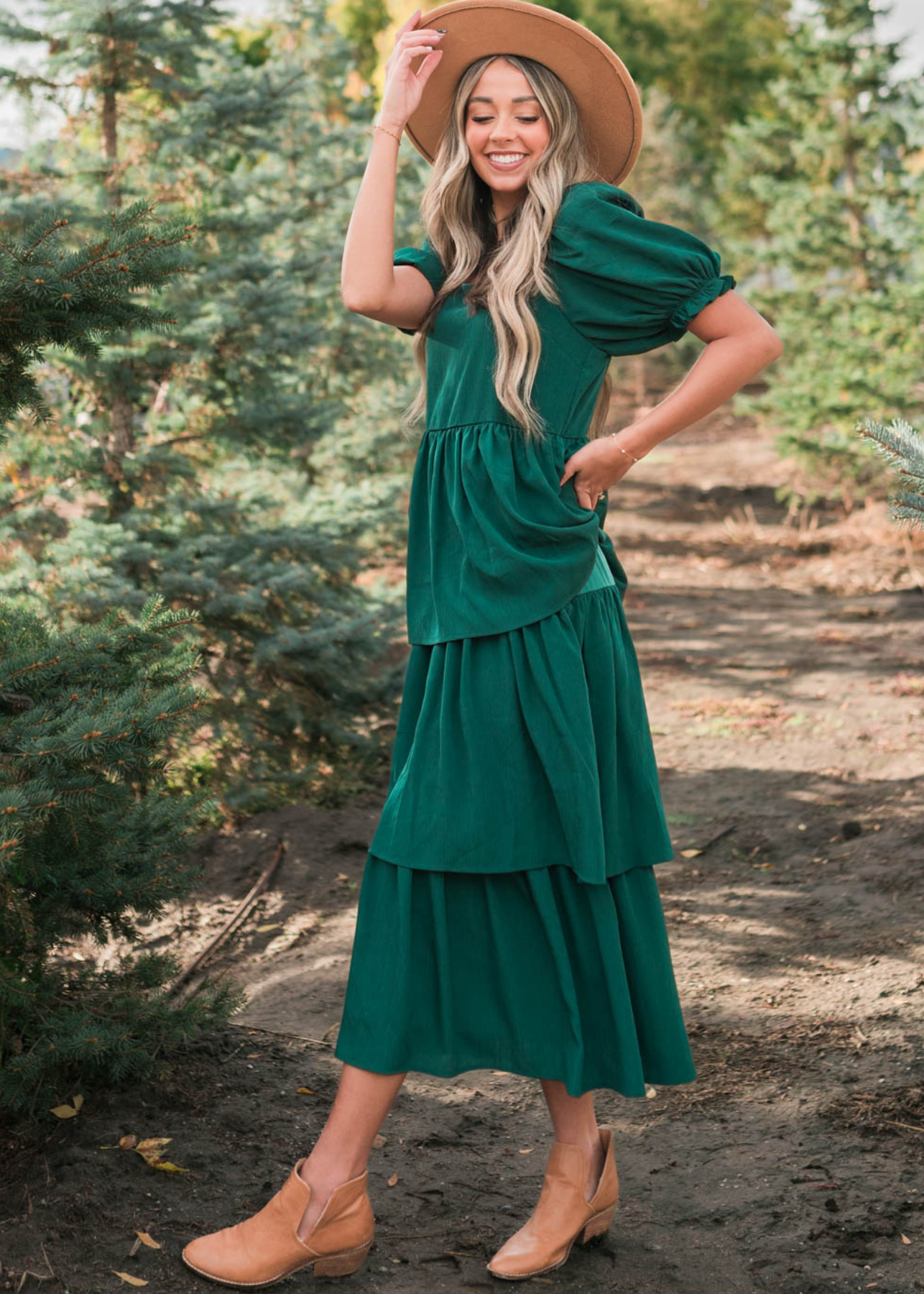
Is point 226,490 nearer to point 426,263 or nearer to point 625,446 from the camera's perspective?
point 426,263

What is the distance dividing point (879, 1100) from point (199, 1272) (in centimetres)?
155

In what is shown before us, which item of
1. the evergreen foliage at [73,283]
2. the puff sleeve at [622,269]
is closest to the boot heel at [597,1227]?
the puff sleeve at [622,269]

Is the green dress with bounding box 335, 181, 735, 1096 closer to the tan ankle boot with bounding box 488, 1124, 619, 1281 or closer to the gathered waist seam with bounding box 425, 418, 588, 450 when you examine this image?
the gathered waist seam with bounding box 425, 418, 588, 450

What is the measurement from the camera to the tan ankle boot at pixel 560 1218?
7.30ft

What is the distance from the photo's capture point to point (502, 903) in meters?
2.16

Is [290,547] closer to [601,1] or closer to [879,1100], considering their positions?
[879,1100]

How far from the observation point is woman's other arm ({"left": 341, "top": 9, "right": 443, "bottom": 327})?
2191 millimetres

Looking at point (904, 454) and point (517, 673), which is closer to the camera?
point (517, 673)

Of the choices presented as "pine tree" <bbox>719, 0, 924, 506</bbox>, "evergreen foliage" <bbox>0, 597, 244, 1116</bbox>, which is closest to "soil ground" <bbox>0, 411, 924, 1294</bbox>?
"evergreen foliage" <bbox>0, 597, 244, 1116</bbox>

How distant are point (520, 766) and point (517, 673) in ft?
0.55

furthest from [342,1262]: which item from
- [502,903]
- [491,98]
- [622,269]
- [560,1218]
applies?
[491,98]

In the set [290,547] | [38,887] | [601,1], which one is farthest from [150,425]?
[601,1]

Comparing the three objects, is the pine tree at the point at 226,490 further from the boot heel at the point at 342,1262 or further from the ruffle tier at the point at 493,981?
the boot heel at the point at 342,1262

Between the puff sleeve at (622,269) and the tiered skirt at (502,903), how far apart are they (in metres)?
0.53
